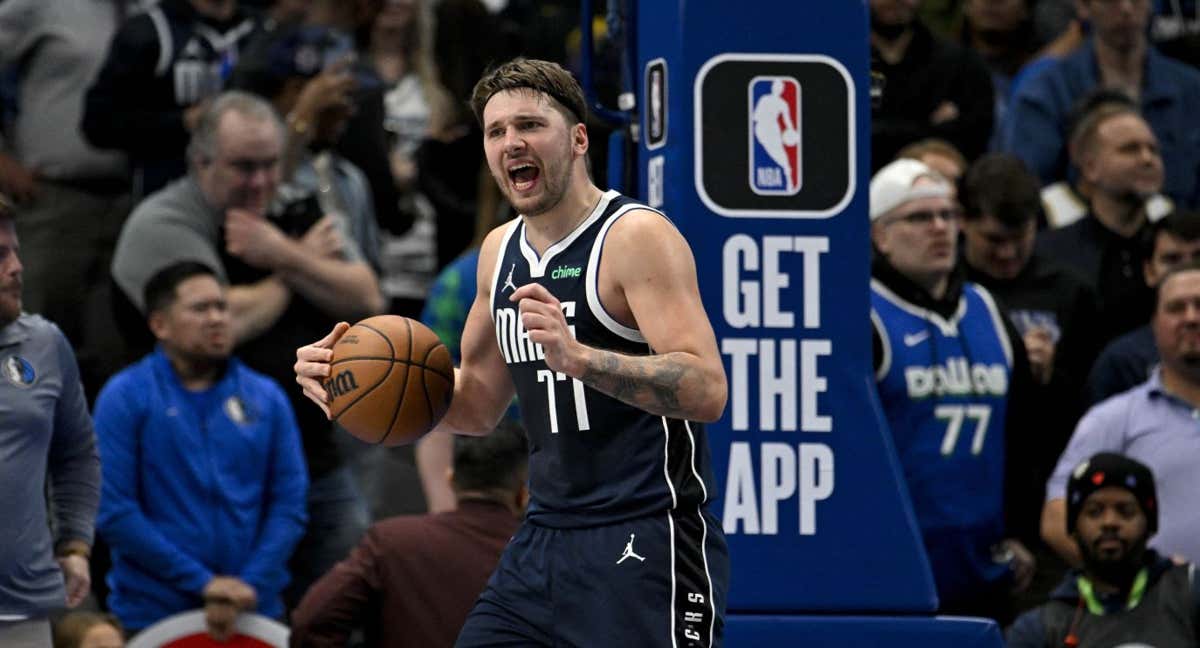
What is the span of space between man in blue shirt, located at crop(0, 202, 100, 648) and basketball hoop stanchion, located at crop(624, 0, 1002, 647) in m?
2.12

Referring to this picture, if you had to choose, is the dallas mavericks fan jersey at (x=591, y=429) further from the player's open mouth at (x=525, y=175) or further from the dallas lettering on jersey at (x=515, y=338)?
the player's open mouth at (x=525, y=175)

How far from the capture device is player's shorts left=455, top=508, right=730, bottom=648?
521cm

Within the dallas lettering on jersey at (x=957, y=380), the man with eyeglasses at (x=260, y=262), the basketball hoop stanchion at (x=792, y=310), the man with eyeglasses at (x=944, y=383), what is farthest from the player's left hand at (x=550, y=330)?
the man with eyeglasses at (x=260, y=262)

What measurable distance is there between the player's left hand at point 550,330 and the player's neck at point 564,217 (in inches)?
20.6

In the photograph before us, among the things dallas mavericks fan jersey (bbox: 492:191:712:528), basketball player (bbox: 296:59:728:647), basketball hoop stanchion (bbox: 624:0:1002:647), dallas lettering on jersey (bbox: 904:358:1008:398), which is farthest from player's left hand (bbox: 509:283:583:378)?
dallas lettering on jersey (bbox: 904:358:1008:398)

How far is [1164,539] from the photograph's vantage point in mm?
8320

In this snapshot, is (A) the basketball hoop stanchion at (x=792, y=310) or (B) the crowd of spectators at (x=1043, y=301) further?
(B) the crowd of spectators at (x=1043, y=301)

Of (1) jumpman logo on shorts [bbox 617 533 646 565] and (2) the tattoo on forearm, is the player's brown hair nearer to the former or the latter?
(2) the tattoo on forearm

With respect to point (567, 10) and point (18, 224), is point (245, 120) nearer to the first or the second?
point (18, 224)

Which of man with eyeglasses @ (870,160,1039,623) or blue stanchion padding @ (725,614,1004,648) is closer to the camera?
blue stanchion padding @ (725,614,1004,648)

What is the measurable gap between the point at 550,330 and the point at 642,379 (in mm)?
314

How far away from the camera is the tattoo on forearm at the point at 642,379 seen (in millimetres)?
4926

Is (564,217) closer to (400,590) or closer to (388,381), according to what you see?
(388,381)

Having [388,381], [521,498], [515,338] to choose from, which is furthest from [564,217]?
[521,498]
